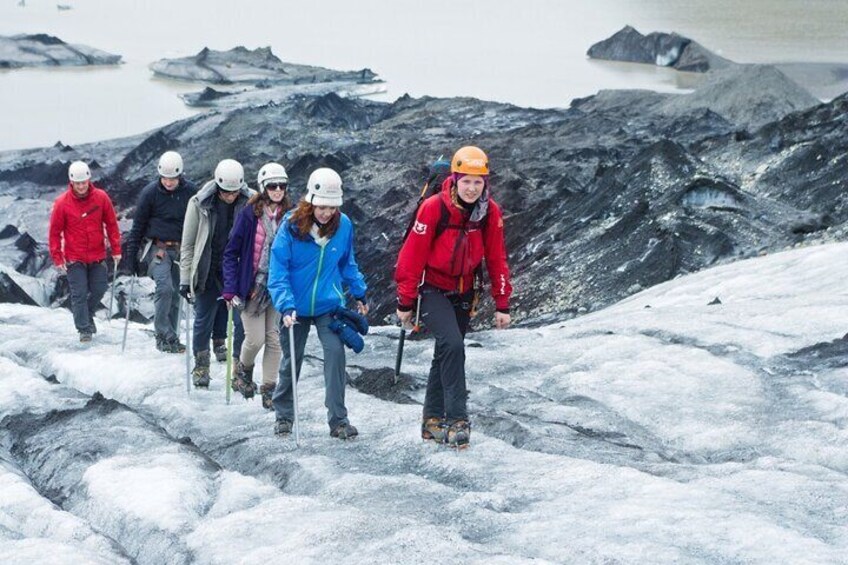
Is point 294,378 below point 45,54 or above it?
below

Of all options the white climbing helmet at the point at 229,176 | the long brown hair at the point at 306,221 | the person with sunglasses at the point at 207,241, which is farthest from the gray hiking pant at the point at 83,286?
the long brown hair at the point at 306,221

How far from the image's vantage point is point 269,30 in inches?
4402

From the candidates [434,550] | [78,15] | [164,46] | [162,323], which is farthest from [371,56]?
[434,550]

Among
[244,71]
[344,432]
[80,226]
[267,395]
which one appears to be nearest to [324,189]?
[344,432]

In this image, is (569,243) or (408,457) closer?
(408,457)

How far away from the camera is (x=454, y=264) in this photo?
27.5 feet

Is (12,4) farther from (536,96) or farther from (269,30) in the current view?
(536,96)

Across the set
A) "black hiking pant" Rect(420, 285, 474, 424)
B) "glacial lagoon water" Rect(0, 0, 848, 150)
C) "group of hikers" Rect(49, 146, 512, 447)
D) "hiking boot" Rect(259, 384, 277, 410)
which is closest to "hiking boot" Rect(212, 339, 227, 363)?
"group of hikers" Rect(49, 146, 512, 447)

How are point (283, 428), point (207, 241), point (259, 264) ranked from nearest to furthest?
point (283, 428) → point (259, 264) → point (207, 241)

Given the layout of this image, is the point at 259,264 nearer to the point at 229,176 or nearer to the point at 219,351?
the point at 229,176

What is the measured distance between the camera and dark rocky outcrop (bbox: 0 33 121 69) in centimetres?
7956

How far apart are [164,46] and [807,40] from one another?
55.3 m

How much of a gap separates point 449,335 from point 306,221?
1.43 meters

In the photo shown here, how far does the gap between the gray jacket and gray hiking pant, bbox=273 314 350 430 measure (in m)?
2.08
